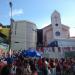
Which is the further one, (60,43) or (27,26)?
(27,26)

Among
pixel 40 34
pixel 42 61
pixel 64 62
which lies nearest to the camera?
pixel 42 61

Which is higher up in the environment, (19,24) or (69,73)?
(19,24)

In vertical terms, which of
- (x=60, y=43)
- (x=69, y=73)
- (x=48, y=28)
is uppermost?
(x=48, y=28)

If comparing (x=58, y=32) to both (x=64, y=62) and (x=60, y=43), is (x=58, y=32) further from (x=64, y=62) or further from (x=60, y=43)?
(x=64, y=62)

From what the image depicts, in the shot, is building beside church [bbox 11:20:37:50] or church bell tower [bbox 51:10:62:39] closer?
building beside church [bbox 11:20:37:50]

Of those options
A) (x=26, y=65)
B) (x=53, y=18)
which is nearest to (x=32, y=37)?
(x=53, y=18)

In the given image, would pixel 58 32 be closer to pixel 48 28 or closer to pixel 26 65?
pixel 48 28

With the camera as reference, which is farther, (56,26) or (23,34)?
(56,26)

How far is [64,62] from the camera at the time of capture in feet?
74.8

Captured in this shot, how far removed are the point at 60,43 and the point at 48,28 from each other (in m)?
13.1

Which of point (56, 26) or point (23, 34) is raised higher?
point (56, 26)

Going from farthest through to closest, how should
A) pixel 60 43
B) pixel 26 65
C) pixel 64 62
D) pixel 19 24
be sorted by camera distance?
pixel 19 24, pixel 60 43, pixel 64 62, pixel 26 65

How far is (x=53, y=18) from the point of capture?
68.2 m

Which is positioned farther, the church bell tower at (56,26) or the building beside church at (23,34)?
the church bell tower at (56,26)
